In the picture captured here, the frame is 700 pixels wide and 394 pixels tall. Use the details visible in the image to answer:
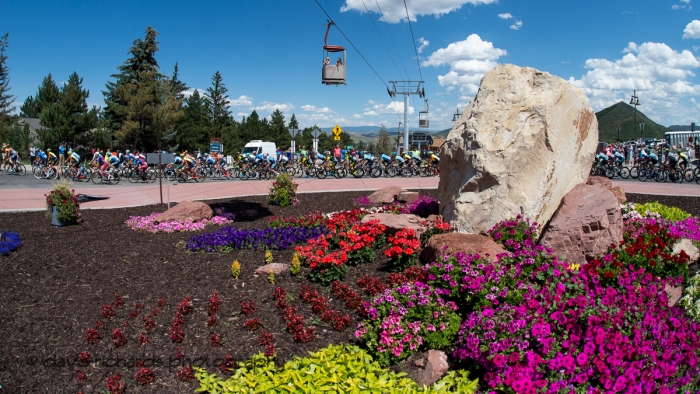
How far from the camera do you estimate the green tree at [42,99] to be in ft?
135

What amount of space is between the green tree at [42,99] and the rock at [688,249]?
135ft

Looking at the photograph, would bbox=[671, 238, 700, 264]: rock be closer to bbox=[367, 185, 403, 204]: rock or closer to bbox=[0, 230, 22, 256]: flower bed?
bbox=[367, 185, 403, 204]: rock

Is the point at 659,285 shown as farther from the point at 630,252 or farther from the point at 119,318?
the point at 119,318

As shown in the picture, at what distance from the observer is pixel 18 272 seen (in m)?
6.34

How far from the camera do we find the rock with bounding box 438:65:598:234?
6.39 m

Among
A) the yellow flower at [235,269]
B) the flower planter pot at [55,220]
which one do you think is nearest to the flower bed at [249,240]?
the yellow flower at [235,269]

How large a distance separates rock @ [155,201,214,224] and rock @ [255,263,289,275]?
408cm

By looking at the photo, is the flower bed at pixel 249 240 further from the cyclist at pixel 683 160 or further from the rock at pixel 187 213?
the cyclist at pixel 683 160

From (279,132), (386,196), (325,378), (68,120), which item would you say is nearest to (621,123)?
(279,132)

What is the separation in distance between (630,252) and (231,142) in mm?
52079

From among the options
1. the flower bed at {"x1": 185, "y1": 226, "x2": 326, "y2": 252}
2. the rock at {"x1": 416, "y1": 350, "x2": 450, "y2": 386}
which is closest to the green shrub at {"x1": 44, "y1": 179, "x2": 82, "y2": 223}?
the flower bed at {"x1": 185, "y1": 226, "x2": 326, "y2": 252}

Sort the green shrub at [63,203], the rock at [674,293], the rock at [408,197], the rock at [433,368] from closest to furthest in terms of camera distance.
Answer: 1. the rock at [433,368]
2. the rock at [674,293]
3. the green shrub at [63,203]
4. the rock at [408,197]

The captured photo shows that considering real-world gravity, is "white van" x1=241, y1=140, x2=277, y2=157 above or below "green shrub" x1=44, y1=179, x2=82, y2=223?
above

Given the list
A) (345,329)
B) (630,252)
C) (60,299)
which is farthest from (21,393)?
(630,252)
